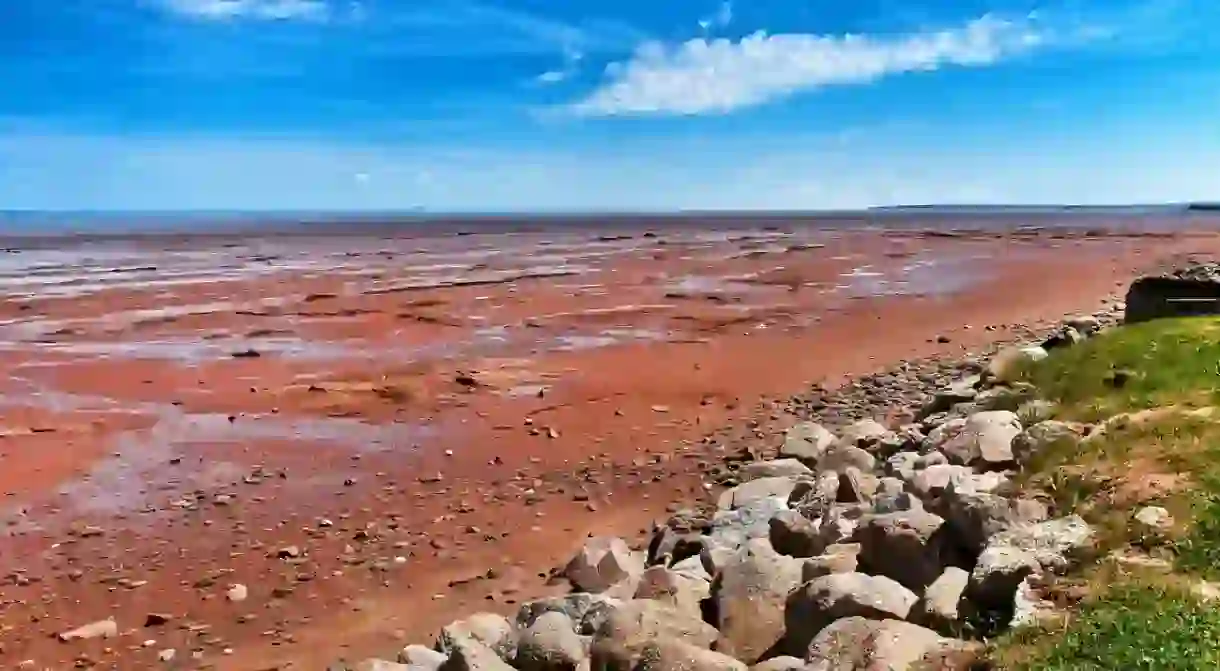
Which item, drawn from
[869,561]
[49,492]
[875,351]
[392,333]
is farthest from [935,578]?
[392,333]

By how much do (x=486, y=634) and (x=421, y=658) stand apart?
0.42 metres

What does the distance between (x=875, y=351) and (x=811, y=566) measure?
41.1 feet

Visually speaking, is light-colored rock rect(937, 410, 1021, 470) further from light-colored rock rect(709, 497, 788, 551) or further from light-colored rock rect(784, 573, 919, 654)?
light-colored rock rect(784, 573, 919, 654)

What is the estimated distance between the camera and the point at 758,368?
1677cm

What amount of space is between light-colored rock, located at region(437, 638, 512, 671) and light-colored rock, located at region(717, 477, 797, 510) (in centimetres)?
360

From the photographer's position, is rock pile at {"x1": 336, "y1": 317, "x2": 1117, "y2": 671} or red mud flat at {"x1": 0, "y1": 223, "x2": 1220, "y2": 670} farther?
red mud flat at {"x1": 0, "y1": 223, "x2": 1220, "y2": 670}

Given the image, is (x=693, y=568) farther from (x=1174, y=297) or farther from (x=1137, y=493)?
(x=1174, y=297)

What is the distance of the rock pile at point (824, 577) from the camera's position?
496 cm

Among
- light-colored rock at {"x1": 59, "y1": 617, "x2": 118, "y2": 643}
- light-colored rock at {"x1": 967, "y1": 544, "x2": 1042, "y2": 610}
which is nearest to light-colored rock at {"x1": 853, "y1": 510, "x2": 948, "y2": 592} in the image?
light-colored rock at {"x1": 967, "y1": 544, "x2": 1042, "y2": 610}

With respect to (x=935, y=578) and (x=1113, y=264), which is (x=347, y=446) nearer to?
(x=935, y=578)

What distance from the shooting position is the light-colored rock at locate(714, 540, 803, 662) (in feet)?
19.0

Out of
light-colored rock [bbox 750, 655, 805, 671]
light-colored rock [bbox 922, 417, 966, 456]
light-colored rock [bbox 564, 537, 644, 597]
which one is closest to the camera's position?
light-colored rock [bbox 750, 655, 805, 671]

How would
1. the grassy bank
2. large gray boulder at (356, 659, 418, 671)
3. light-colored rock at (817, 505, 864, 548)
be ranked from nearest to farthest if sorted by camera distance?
1. the grassy bank
2. large gray boulder at (356, 659, 418, 671)
3. light-colored rock at (817, 505, 864, 548)

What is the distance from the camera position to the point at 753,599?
20.0 ft
